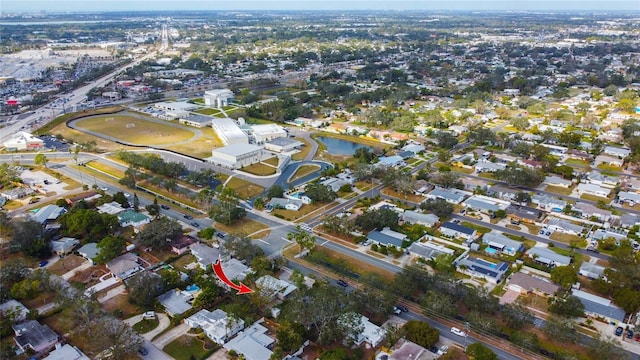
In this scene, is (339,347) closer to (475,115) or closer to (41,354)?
(41,354)

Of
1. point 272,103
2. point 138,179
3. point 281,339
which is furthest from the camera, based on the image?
point 272,103

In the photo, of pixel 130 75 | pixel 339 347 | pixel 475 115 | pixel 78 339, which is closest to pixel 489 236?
pixel 339 347

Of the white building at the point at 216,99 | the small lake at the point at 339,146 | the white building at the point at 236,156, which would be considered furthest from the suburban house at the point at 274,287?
the white building at the point at 216,99

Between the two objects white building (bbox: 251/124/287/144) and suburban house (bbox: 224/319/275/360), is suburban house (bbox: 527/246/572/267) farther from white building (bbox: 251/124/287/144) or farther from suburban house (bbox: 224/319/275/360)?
white building (bbox: 251/124/287/144)

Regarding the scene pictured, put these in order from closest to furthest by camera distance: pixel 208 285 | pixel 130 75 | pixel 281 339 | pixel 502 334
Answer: pixel 281 339, pixel 502 334, pixel 208 285, pixel 130 75

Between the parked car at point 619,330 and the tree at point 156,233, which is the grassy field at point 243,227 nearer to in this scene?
the tree at point 156,233

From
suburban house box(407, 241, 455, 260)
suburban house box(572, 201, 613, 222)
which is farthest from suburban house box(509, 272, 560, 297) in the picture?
suburban house box(572, 201, 613, 222)

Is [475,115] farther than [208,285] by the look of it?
Yes
